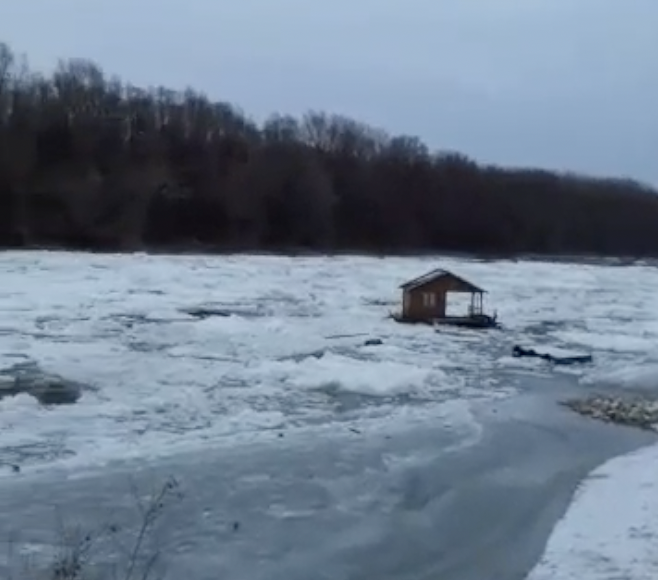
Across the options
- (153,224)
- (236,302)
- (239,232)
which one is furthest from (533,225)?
(236,302)

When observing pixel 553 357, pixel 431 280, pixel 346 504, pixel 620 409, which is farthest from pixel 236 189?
pixel 346 504

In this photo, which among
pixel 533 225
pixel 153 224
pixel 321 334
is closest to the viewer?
pixel 321 334

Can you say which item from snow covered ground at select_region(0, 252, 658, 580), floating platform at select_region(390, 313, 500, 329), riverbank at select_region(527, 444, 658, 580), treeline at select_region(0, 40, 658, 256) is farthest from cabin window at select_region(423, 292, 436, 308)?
treeline at select_region(0, 40, 658, 256)

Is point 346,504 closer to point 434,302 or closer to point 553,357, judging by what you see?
point 553,357

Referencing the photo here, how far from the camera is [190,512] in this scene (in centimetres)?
891

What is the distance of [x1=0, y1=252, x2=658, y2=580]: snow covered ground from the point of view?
11227 millimetres

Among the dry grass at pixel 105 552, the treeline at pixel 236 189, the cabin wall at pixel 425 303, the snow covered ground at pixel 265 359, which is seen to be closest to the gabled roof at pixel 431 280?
the cabin wall at pixel 425 303

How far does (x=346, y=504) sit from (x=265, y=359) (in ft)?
30.2

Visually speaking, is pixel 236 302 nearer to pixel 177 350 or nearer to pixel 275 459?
pixel 177 350

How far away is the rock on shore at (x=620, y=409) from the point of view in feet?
48.3

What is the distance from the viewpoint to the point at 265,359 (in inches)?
732

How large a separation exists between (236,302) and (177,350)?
10.5m

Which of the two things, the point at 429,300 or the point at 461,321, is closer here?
the point at 461,321

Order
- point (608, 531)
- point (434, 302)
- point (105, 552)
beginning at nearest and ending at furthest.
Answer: point (105, 552)
point (608, 531)
point (434, 302)
